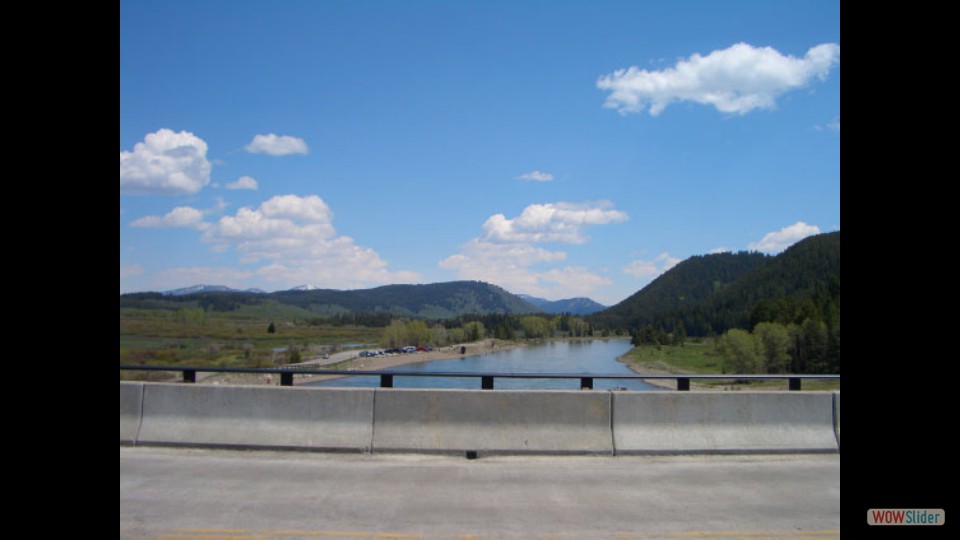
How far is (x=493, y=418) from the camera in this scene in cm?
978

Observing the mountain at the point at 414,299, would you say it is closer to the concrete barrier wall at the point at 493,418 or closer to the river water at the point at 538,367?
→ the river water at the point at 538,367

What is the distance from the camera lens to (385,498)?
7555 millimetres

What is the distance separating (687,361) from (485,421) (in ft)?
85.2

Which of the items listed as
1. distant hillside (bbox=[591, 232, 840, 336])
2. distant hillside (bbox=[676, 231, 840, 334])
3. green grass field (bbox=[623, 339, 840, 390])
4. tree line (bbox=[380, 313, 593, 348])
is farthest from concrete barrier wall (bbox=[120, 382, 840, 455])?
distant hillside (bbox=[676, 231, 840, 334])

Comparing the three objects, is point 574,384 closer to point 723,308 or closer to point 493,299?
point 723,308

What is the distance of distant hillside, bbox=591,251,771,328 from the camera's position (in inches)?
1722

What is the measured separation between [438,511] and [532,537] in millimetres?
1215

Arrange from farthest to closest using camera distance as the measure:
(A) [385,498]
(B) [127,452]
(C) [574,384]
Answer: (C) [574,384] < (B) [127,452] < (A) [385,498]

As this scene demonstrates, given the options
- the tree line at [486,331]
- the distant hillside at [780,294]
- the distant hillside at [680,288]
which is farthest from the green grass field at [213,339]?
the distant hillside at [780,294]

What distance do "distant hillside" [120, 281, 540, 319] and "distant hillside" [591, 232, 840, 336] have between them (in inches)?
612

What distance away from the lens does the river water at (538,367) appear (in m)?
10.6

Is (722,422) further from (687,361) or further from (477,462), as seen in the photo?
(687,361)
